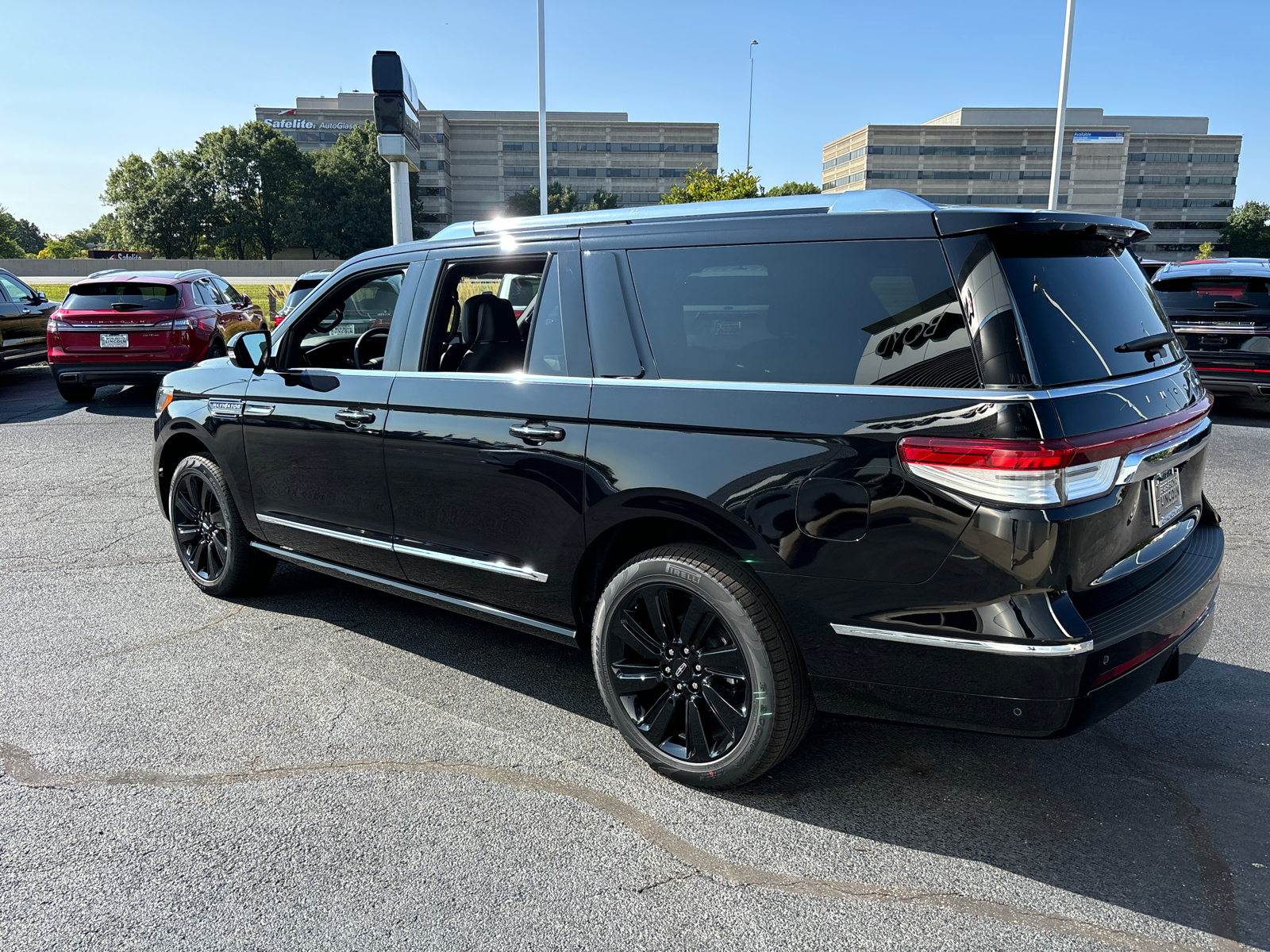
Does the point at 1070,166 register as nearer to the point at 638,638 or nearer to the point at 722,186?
the point at 722,186

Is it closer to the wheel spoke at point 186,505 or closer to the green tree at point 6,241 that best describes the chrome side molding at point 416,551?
the wheel spoke at point 186,505

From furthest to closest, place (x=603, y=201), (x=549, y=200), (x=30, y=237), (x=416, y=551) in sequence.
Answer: (x=30, y=237) → (x=549, y=200) → (x=603, y=201) → (x=416, y=551)

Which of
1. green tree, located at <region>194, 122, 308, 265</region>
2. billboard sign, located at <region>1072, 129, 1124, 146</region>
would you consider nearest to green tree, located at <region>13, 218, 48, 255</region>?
green tree, located at <region>194, 122, 308, 265</region>

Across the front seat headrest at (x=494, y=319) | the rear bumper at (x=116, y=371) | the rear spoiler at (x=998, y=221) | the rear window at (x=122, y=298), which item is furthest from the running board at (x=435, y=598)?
the rear window at (x=122, y=298)

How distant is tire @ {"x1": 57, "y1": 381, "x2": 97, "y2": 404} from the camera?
1251cm

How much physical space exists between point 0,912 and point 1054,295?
3.38 meters

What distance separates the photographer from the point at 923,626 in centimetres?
246

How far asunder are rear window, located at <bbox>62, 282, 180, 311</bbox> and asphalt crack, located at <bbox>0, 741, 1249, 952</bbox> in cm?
1027

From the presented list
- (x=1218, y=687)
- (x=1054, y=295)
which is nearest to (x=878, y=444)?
(x=1054, y=295)

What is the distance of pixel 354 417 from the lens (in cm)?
396

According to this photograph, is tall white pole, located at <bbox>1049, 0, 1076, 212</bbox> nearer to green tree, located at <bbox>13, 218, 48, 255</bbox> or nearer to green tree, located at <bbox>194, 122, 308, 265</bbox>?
green tree, located at <bbox>194, 122, 308, 265</bbox>

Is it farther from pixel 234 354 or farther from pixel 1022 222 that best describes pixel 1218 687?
pixel 234 354

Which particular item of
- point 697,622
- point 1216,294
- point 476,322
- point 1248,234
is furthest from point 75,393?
point 1248,234

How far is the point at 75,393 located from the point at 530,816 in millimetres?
12783
